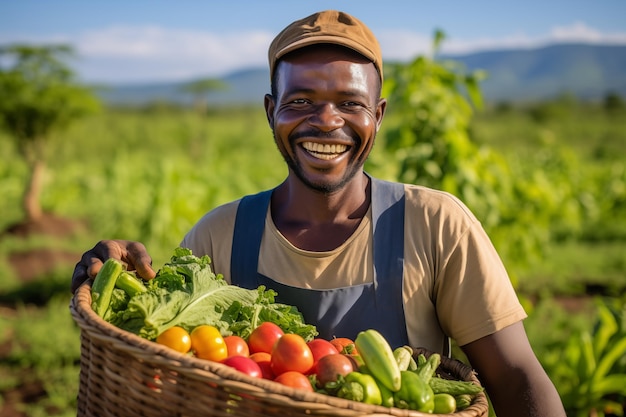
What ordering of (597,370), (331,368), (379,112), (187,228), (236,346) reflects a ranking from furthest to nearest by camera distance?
(187,228) < (597,370) < (379,112) < (236,346) < (331,368)

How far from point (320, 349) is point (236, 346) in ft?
0.68

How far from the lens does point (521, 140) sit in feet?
130

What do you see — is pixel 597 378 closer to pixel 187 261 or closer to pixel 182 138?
pixel 187 261

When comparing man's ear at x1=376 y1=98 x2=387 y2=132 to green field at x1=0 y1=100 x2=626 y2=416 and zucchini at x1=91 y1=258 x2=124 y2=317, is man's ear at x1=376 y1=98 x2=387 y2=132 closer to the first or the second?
zucchini at x1=91 y1=258 x2=124 y2=317

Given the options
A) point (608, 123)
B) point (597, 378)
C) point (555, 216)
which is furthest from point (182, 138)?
point (608, 123)

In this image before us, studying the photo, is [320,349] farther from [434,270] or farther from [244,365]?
[434,270]

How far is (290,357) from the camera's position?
1656mm

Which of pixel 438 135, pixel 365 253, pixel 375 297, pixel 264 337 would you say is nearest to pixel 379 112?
pixel 365 253

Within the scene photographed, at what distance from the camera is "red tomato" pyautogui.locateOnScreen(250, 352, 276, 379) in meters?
1.71

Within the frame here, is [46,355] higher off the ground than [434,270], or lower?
lower

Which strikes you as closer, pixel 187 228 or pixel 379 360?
pixel 379 360

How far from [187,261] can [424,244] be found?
0.72 metres

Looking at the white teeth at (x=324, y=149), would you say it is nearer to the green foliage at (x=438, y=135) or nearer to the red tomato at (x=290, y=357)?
the red tomato at (x=290, y=357)

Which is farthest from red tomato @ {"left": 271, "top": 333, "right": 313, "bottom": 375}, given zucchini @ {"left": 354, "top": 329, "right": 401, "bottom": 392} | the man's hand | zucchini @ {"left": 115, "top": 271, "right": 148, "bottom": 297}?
the man's hand
